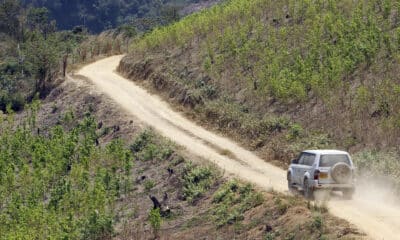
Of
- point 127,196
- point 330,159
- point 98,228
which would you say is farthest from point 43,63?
point 330,159

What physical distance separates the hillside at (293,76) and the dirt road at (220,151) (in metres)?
1.01

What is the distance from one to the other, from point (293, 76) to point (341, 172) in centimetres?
1632

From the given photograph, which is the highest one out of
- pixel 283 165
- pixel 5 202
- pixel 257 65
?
pixel 257 65

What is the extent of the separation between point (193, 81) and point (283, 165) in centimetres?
1674

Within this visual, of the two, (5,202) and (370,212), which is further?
(5,202)

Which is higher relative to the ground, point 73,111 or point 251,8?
point 251,8

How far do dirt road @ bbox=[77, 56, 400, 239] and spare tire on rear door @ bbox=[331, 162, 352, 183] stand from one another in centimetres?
76

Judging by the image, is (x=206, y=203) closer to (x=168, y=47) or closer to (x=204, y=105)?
(x=204, y=105)

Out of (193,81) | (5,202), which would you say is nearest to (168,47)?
(193,81)

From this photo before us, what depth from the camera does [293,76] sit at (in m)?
41.0

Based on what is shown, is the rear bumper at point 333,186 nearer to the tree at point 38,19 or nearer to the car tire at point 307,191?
the car tire at point 307,191

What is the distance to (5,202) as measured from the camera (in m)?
35.7

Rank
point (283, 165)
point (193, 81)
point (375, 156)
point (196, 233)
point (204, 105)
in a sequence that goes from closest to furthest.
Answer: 1. point (196, 233)
2. point (375, 156)
3. point (283, 165)
4. point (204, 105)
5. point (193, 81)

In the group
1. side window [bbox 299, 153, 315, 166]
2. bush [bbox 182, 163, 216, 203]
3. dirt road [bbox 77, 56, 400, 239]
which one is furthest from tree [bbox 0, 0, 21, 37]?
side window [bbox 299, 153, 315, 166]
